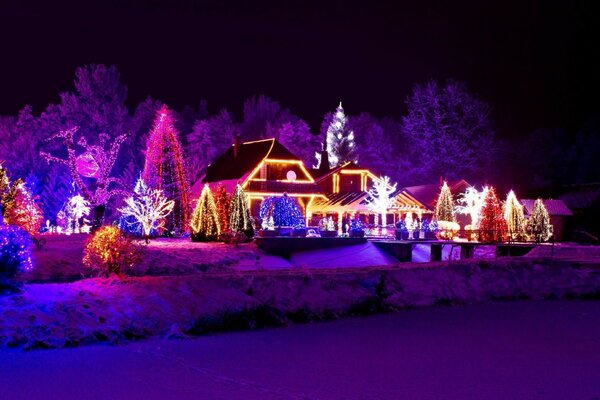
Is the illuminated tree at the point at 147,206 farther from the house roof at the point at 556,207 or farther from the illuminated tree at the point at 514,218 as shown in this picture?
the house roof at the point at 556,207

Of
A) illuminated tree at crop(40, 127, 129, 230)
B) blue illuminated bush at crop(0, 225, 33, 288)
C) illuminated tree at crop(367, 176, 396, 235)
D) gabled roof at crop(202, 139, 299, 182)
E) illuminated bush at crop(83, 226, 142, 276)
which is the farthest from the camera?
gabled roof at crop(202, 139, 299, 182)

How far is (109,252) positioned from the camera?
17.0 meters

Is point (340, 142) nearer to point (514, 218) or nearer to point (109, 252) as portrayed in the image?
point (514, 218)

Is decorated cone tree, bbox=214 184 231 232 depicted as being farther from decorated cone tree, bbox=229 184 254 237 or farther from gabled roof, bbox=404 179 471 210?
gabled roof, bbox=404 179 471 210

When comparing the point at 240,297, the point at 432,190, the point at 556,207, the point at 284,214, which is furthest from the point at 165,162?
the point at 432,190

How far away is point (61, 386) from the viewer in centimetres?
958

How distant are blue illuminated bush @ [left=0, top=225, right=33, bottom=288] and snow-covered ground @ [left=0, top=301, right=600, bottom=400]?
3.49m

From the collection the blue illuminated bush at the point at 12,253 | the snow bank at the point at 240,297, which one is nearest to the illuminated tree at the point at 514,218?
the snow bank at the point at 240,297

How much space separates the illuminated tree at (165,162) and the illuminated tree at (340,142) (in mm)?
50836

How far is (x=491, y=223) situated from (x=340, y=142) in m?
48.7

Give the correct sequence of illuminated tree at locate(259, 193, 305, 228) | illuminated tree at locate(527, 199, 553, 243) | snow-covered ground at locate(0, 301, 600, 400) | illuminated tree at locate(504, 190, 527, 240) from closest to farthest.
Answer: snow-covered ground at locate(0, 301, 600, 400) → illuminated tree at locate(259, 193, 305, 228) → illuminated tree at locate(504, 190, 527, 240) → illuminated tree at locate(527, 199, 553, 243)

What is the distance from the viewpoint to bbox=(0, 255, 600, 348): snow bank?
1270 cm

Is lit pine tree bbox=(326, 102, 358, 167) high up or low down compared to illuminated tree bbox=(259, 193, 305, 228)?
up

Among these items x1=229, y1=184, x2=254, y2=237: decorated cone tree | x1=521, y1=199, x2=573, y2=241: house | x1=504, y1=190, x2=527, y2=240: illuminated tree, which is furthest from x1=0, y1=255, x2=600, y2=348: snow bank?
x1=521, y1=199, x2=573, y2=241: house
